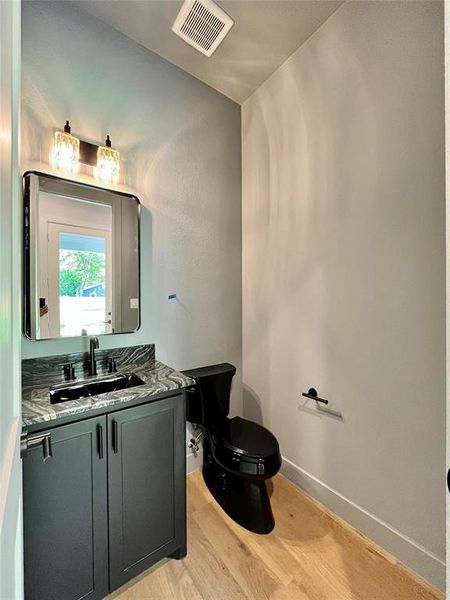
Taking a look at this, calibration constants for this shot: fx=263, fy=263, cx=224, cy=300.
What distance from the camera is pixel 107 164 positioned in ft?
4.92

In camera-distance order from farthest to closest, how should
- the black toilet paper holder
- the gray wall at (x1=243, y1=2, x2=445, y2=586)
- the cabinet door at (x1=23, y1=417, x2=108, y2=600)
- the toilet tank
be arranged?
the toilet tank → the black toilet paper holder → the gray wall at (x1=243, y1=2, x2=445, y2=586) → the cabinet door at (x1=23, y1=417, x2=108, y2=600)

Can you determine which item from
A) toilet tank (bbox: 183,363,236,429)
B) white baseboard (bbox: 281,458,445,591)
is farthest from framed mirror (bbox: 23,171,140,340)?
white baseboard (bbox: 281,458,445,591)

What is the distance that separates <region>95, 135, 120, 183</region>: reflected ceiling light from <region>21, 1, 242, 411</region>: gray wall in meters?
0.06

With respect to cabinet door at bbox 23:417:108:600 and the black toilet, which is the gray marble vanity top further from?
the black toilet

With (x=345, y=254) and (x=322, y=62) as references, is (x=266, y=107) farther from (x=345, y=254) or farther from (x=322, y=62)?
(x=345, y=254)

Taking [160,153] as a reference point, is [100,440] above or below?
Result: below

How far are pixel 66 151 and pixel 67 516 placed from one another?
166 cm

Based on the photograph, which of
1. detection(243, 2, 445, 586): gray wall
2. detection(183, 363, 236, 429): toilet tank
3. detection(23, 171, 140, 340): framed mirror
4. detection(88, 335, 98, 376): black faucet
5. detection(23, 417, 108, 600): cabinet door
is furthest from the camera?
detection(183, 363, 236, 429): toilet tank

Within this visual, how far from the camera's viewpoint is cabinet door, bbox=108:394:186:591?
110 centimetres

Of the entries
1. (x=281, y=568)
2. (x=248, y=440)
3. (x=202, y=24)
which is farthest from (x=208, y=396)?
(x=202, y=24)

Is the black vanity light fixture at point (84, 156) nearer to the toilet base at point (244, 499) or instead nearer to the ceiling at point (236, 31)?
the ceiling at point (236, 31)

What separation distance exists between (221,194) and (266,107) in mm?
683

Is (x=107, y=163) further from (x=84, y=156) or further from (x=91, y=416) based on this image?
(x=91, y=416)

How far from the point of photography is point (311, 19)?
1.51 metres
